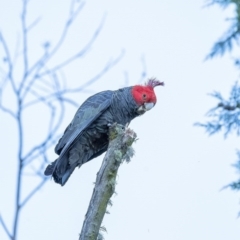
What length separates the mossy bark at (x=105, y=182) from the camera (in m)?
3.92

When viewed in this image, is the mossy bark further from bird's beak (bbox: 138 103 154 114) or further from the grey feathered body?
bird's beak (bbox: 138 103 154 114)

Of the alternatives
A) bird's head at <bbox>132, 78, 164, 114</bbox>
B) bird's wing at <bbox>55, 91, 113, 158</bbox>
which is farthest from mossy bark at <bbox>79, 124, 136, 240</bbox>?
bird's head at <bbox>132, 78, 164, 114</bbox>

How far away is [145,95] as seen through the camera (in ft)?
18.0

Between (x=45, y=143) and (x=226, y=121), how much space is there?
2.14 meters

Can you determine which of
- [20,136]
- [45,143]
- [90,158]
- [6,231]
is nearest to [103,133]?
[90,158]

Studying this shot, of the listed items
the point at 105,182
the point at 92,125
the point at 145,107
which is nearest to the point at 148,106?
the point at 145,107

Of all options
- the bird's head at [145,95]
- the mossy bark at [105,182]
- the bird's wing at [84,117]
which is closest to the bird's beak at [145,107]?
the bird's head at [145,95]

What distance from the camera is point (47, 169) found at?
5.08 metres

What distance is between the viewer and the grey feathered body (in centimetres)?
530

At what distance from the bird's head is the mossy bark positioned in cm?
105

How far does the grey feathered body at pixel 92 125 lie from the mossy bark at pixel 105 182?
915 millimetres

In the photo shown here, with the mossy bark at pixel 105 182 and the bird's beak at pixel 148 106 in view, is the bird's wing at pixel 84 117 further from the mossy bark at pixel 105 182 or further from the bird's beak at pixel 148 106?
the mossy bark at pixel 105 182

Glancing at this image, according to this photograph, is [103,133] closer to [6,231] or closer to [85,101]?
[85,101]

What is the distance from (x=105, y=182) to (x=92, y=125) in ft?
4.66
